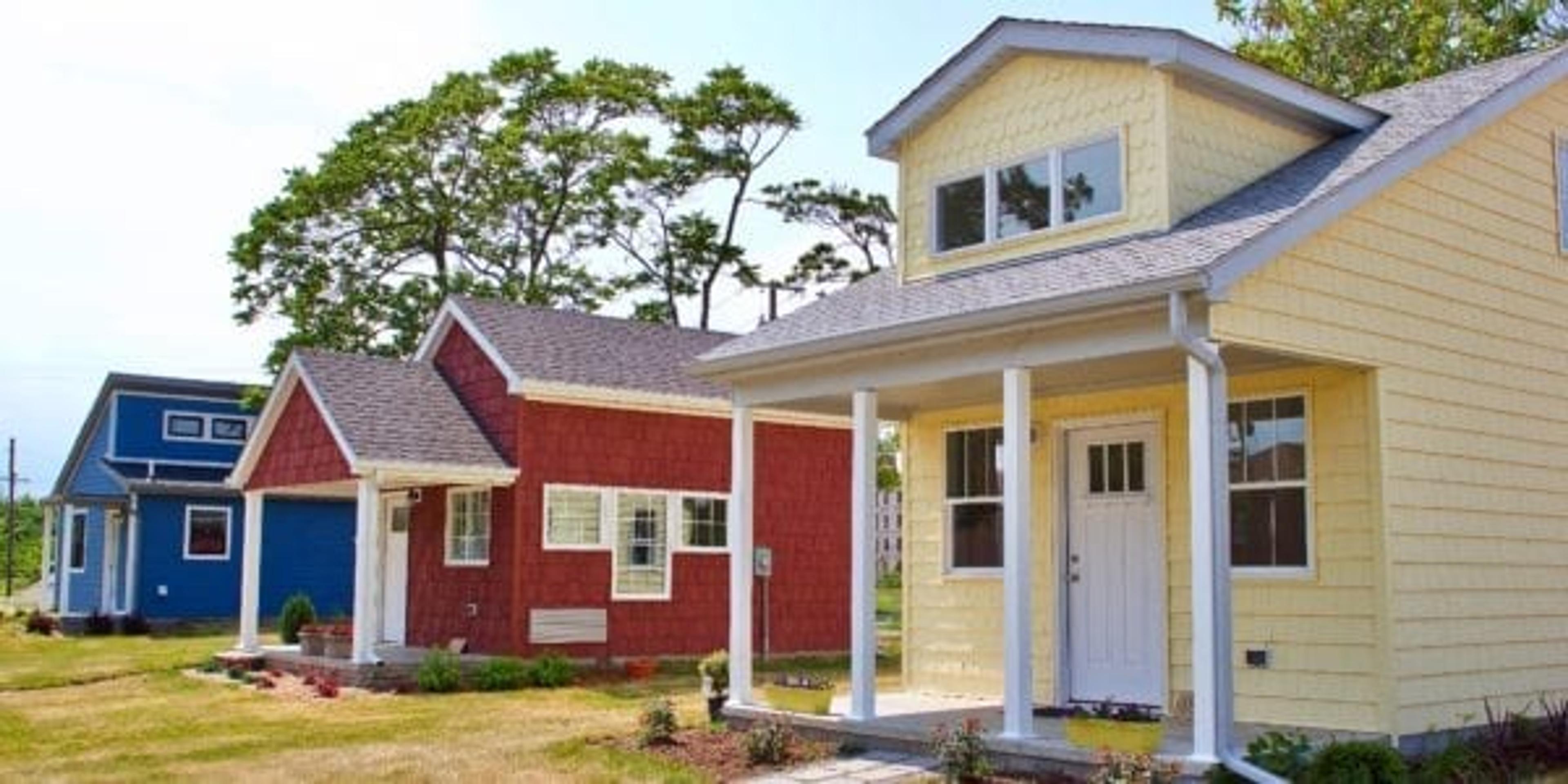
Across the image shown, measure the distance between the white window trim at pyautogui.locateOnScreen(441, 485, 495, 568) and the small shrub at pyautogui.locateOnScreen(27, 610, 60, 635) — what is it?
534 inches

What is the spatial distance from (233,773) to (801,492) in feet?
38.6

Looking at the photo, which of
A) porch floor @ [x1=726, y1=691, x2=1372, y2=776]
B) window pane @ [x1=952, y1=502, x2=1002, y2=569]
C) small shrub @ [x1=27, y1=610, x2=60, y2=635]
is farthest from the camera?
small shrub @ [x1=27, y1=610, x2=60, y2=635]

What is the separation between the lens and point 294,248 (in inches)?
1314

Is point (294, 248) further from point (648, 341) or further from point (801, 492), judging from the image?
point (801, 492)

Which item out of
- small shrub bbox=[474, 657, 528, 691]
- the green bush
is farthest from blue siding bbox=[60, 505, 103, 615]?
small shrub bbox=[474, 657, 528, 691]

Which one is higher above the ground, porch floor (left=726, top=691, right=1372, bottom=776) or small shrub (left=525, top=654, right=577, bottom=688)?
porch floor (left=726, top=691, right=1372, bottom=776)

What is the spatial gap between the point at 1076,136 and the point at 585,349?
10608 millimetres

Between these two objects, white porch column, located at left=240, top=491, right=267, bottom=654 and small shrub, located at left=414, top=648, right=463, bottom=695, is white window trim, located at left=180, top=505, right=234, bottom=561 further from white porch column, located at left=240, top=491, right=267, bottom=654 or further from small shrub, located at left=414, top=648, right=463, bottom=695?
small shrub, located at left=414, top=648, right=463, bottom=695

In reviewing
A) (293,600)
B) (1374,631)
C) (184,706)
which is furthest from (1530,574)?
(293,600)

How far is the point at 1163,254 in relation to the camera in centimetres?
1043

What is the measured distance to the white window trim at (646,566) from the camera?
67.6ft

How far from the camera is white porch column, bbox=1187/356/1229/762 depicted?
9.27 meters

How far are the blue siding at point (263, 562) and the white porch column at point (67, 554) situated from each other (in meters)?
3.61

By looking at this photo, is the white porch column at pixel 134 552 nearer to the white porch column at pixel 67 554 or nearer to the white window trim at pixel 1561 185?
the white porch column at pixel 67 554
